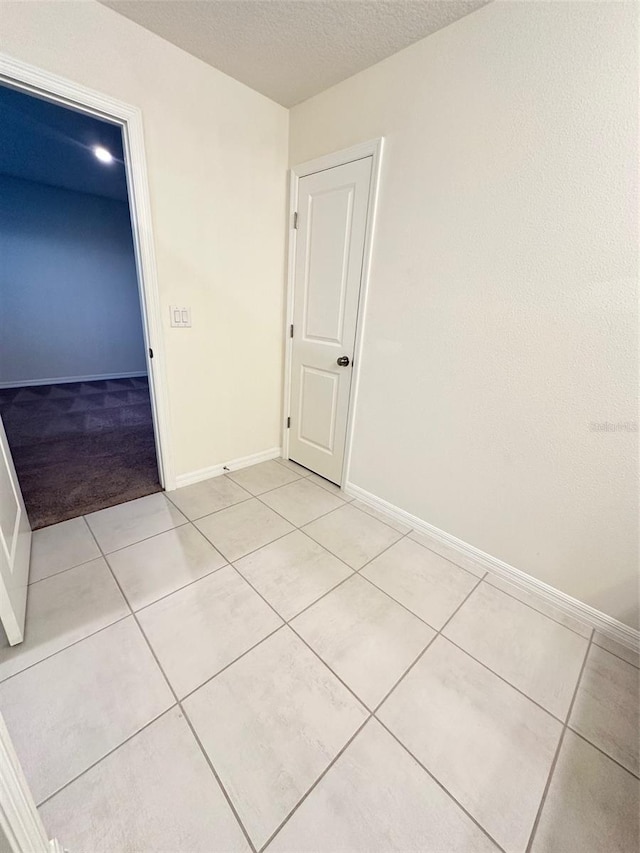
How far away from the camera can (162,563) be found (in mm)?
1682

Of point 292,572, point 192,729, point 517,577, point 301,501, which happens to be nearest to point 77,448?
point 301,501

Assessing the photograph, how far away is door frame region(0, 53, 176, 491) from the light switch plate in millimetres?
A: 84

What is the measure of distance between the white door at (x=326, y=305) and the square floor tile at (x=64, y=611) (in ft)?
4.96

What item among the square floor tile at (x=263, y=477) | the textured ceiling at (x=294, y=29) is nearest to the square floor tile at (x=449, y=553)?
the square floor tile at (x=263, y=477)

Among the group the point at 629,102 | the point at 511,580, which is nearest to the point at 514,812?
the point at 511,580

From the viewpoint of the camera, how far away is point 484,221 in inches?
59.4

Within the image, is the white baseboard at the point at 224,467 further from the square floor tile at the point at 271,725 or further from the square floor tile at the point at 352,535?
the square floor tile at the point at 271,725

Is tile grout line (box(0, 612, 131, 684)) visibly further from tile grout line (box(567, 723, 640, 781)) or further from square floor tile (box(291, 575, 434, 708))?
tile grout line (box(567, 723, 640, 781))

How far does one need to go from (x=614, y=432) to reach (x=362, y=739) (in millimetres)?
1442

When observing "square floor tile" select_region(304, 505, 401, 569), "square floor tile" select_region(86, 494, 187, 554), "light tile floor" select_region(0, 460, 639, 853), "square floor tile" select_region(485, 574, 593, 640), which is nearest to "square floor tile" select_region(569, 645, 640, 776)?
"light tile floor" select_region(0, 460, 639, 853)

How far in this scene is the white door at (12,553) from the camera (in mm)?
1194

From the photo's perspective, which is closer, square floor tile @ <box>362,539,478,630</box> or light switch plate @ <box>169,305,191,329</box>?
square floor tile @ <box>362,539,478,630</box>

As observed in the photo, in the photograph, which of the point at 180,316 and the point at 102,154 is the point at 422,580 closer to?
the point at 180,316

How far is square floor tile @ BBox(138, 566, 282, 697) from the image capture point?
48.0 inches
